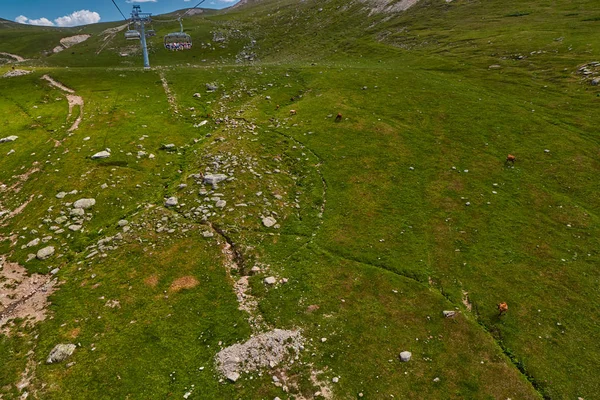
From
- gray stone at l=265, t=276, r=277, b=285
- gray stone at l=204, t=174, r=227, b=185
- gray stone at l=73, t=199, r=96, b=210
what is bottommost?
gray stone at l=265, t=276, r=277, b=285

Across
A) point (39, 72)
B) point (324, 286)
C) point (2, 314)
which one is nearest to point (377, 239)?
point (324, 286)

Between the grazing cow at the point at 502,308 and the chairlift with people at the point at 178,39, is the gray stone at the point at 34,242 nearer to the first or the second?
the grazing cow at the point at 502,308

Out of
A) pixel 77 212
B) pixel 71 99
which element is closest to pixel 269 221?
pixel 77 212

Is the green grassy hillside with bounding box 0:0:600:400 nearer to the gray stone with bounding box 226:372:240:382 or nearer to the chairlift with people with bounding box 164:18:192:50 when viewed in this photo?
the gray stone with bounding box 226:372:240:382

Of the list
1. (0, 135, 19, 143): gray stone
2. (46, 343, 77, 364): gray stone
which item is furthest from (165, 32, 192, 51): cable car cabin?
(46, 343, 77, 364): gray stone

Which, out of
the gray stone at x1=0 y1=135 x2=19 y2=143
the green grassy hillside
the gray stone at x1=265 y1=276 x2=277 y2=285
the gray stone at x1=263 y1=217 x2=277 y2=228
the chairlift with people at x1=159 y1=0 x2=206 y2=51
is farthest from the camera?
the chairlift with people at x1=159 y1=0 x2=206 y2=51

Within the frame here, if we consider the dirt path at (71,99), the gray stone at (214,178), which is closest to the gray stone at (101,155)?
the dirt path at (71,99)
